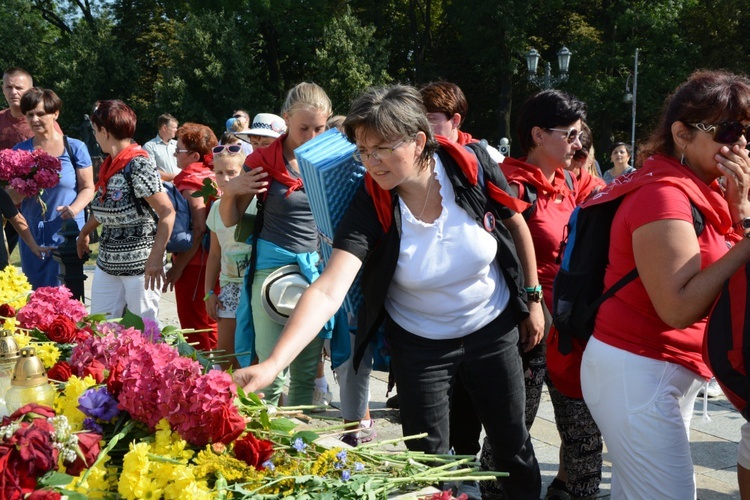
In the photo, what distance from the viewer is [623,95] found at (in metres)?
32.7

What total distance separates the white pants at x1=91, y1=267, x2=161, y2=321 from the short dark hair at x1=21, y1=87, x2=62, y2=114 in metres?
1.64

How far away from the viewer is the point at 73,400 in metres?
1.90

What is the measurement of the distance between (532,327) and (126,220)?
9.15 feet

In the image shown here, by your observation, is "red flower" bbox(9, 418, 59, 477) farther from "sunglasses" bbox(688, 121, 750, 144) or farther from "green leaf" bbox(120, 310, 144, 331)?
"sunglasses" bbox(688, 121, 750, 144)

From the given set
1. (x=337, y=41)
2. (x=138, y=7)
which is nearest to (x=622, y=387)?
(x=337, y=41)

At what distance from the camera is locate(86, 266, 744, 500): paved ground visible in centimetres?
391

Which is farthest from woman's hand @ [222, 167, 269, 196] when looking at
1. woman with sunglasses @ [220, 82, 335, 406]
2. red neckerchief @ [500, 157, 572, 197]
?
red neckerchief @ [500, 157, 572, 197]

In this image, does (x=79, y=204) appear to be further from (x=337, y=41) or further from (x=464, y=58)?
(x=464, y=58)

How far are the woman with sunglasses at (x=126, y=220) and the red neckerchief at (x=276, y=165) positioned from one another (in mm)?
1085

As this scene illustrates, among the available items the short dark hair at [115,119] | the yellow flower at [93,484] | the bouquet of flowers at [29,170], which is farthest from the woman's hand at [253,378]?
the bouquet of flowers at [29,170]

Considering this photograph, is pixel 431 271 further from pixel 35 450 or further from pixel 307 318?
pixel 35 450

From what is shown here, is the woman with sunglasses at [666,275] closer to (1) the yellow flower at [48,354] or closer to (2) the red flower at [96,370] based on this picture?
(2) the red flower at [96,370]

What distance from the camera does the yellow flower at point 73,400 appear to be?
5.94 ft

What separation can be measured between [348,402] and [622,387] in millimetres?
1999
